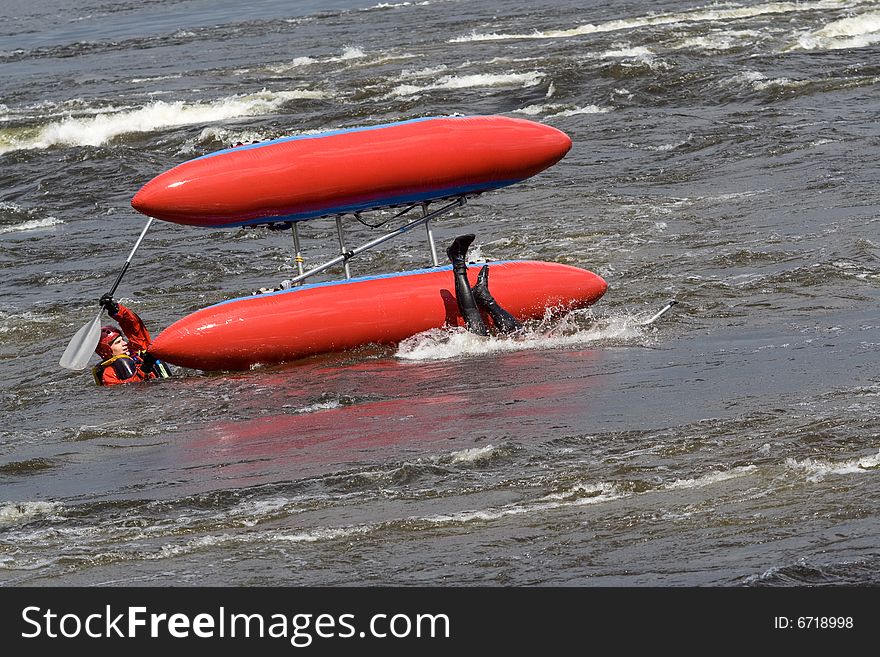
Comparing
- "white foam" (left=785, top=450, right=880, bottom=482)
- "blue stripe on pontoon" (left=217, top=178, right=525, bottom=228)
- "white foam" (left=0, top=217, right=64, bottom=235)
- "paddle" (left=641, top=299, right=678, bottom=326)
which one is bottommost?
"white foam" (left=0, top=217, right=64, bottom=235)

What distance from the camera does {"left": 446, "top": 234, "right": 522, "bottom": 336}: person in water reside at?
10.5 metres

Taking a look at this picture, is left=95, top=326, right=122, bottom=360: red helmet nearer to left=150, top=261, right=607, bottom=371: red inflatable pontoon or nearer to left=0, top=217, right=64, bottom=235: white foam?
left=150, top=261, right=607, bottom=371: red inflatable pontoon

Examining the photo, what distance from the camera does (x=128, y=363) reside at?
1070 centimetres

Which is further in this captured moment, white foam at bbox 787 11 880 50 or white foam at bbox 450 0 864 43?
white foam at bbox 450 0 864 43

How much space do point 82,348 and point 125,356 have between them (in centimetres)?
47

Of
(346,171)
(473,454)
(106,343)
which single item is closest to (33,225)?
(106,343)

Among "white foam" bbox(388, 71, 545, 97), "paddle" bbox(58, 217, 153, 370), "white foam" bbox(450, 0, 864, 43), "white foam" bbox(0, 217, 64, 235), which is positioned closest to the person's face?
"paddle" bbox(58, 217, 153, 370)

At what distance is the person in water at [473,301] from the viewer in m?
10.5

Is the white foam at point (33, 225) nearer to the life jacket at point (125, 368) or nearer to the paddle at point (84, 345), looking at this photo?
the life jacket at point (125, 368)

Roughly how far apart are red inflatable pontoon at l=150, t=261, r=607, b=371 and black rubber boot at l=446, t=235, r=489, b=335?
14cm

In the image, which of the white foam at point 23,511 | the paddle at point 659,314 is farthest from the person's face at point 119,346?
the paddle at point 659,314
